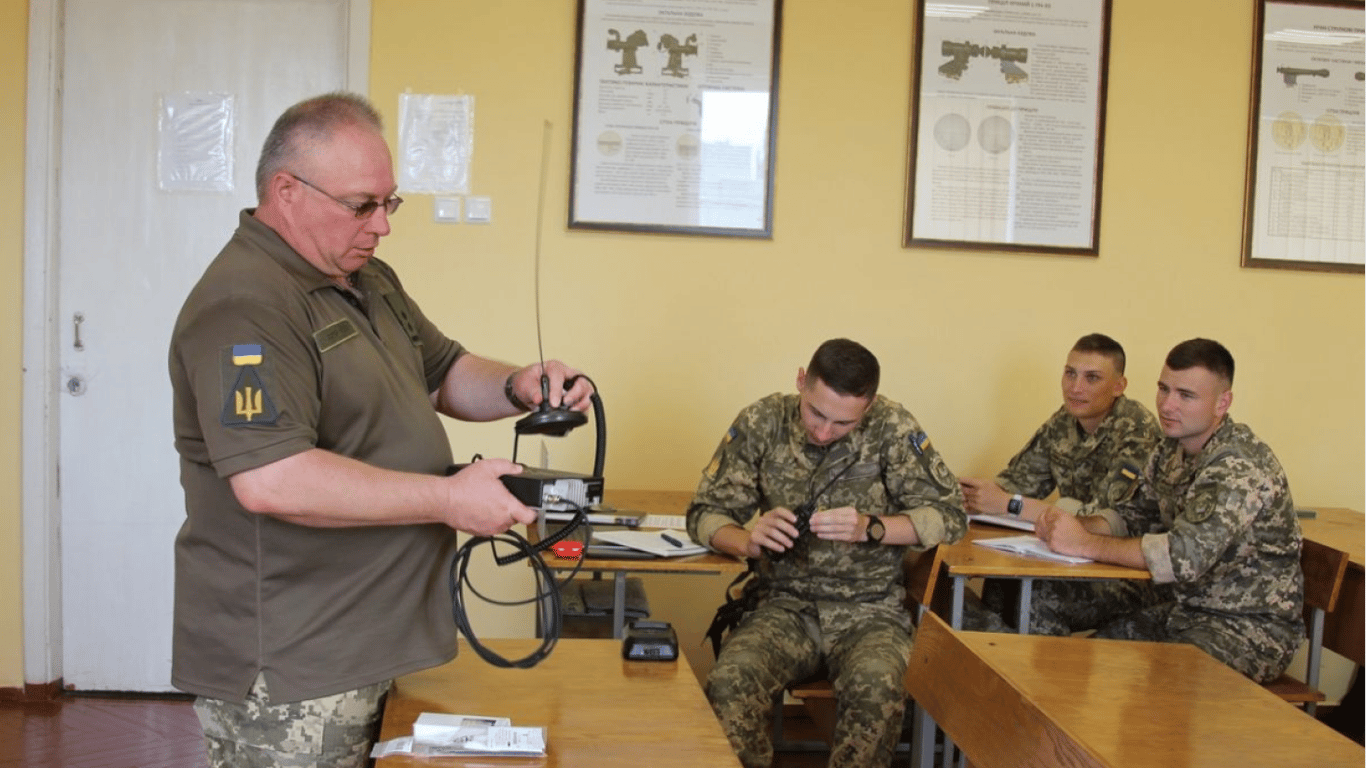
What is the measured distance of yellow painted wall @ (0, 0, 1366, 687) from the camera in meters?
4.46

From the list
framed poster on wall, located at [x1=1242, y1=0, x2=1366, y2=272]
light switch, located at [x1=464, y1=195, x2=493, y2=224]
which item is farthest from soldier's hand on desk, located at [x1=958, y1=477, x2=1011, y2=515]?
light switch, located at [x1=464, y1=195, x2=493, y2=224]

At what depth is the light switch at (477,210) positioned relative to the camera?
4.47 metres

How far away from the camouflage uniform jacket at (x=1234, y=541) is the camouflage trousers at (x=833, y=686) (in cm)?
82

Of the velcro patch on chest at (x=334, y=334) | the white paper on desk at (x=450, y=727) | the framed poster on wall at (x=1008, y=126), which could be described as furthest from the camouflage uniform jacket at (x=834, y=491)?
the velcro patch on chest at (x=334, y=334)

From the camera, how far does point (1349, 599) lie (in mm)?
3797

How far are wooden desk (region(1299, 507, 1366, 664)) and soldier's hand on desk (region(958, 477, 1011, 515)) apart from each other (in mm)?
944

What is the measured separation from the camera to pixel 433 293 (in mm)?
4484

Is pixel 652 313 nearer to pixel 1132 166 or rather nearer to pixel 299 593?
pixel 1132 166

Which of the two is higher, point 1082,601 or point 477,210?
point 477,210

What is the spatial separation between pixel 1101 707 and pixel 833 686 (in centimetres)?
137

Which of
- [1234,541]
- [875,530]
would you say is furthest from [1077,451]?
[875,530]

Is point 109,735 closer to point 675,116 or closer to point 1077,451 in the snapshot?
point 675,116

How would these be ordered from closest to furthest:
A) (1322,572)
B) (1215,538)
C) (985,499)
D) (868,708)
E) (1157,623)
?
(868,708) < (1215,538) < (1322,572) < (1157,623) < (985,499)

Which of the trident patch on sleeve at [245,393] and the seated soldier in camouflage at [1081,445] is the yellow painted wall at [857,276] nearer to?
the seated soldier in camouflage at [1081,445]
